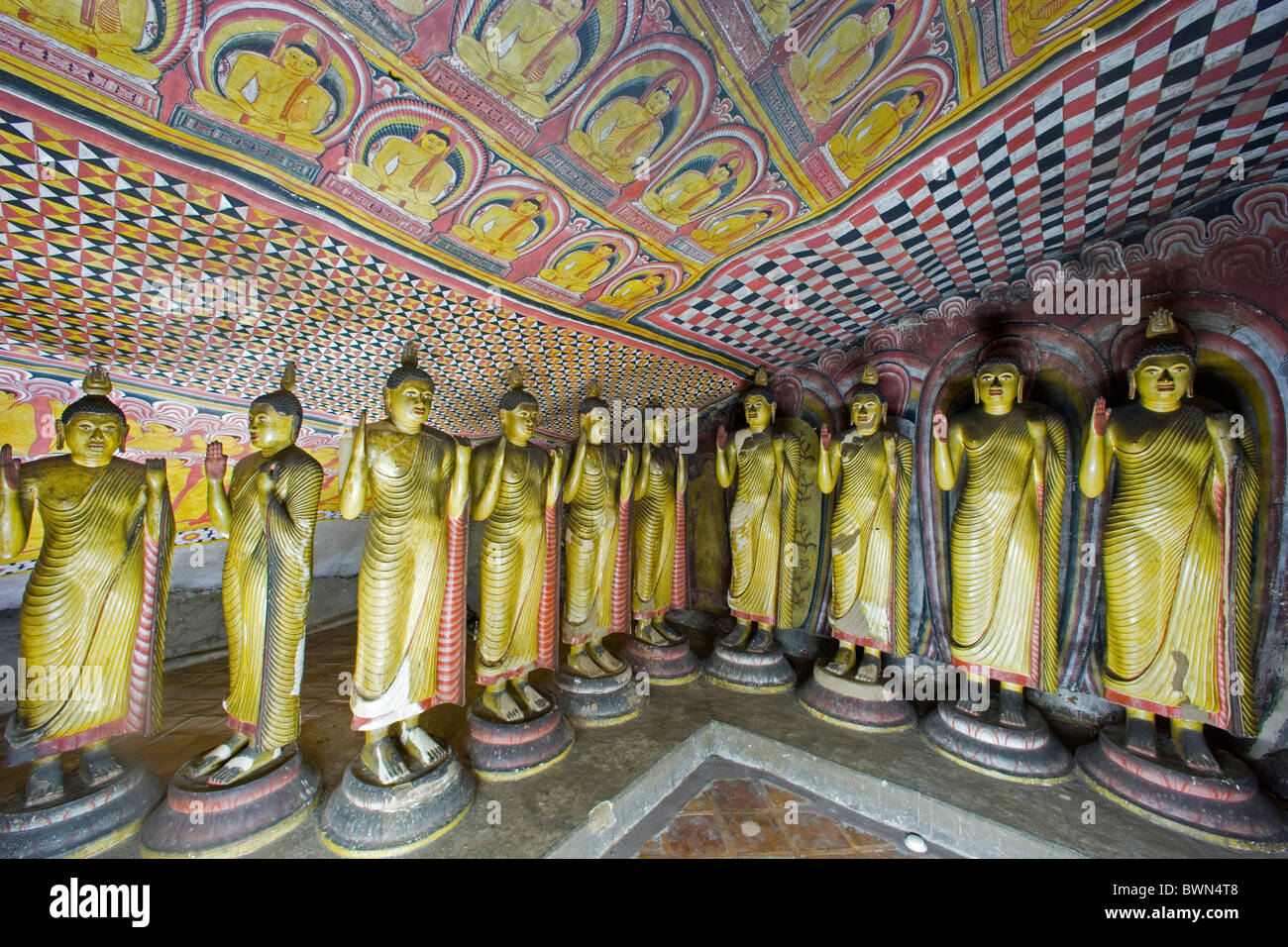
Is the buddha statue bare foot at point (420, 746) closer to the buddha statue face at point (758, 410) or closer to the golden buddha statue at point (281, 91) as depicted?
the golden buddha statue at point (281, 91)

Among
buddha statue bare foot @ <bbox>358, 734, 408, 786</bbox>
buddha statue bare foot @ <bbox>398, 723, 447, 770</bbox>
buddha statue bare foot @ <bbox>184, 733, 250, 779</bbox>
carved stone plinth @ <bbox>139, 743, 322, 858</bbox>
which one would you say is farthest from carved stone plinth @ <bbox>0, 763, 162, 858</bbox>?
buddha statue bare foot @ <bbox>398, 723, 447, 770</bbox>

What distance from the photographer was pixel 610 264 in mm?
3678

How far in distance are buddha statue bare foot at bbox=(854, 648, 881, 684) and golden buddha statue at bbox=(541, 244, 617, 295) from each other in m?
4.00

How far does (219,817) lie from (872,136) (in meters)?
5.08

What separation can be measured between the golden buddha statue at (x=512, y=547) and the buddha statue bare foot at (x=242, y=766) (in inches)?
50.2

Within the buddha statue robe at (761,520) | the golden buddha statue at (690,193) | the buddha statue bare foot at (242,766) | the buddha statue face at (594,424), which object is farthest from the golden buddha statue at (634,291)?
the buddha statue bare foot at (242,766)

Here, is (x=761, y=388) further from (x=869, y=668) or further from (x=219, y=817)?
(x=219, y=817)

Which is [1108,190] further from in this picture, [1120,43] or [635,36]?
[635,36]

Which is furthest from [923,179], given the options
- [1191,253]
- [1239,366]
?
[1239,366]

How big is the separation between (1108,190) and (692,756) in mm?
4975

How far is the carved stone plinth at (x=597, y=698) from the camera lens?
423 centimetres

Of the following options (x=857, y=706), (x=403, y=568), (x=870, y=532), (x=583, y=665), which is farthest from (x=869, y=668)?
(x=403, y=568)

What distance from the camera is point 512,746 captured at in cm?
358

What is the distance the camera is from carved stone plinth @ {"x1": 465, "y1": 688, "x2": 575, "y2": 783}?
3.51m
